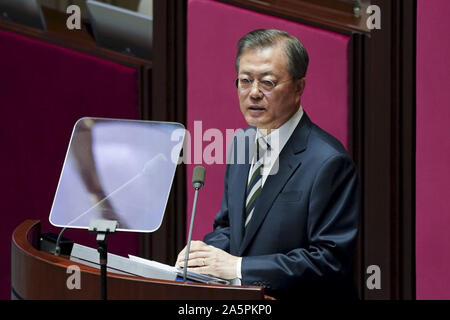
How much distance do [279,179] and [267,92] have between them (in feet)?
0.81

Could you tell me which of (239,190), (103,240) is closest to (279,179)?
(239,190)

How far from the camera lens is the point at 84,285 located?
6.08ft

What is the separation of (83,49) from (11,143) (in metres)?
0.50

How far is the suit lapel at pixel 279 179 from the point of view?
224 cm

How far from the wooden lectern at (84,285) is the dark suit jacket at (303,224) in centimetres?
33

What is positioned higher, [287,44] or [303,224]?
[287,44]

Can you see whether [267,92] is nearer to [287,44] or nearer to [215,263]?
[287,44]

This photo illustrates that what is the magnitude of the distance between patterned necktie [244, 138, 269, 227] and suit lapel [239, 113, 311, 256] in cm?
5

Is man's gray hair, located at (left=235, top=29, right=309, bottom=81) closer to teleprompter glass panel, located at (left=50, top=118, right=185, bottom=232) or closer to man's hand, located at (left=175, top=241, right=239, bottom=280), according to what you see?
teleprompter glass panel, located at (left=50, top=118, right=185, bottom=232)

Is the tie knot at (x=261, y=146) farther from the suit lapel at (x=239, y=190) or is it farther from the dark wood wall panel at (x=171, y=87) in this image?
the dark wood wall panel at (x=171, y=87)

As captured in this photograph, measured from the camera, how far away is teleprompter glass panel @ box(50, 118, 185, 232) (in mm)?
1971

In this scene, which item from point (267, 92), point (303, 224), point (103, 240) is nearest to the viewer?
point (103, 240)

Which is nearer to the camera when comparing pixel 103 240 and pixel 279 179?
pixel 103 240
